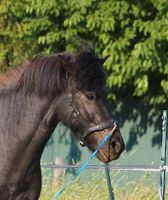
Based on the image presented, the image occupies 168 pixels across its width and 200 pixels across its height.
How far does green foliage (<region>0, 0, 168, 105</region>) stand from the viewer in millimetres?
11250

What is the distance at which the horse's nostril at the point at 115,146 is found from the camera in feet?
17.4

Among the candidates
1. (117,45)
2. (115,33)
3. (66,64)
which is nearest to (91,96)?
(66,64)

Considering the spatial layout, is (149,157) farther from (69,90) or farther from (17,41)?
(69,90)

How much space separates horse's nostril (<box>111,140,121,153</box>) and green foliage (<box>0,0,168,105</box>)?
5.71m

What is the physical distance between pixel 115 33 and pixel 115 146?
6.79 meters

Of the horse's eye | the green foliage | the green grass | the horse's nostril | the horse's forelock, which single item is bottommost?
the green grass

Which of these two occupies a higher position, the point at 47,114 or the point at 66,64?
the point at 66,64

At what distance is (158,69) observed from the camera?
11570 millimetres

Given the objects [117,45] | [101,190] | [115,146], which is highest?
[115,146]

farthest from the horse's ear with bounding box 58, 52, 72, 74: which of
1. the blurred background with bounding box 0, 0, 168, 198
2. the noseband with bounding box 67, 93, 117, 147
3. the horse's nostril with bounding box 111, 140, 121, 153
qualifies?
the blurred background with bounding box 0, 0, 168, 198

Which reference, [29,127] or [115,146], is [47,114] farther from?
[115,146]

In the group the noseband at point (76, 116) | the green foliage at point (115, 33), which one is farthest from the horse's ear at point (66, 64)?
the green foliage at point (115, 33)

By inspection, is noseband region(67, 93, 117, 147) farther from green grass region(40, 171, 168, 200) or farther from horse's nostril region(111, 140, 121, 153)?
green grass region(40, 171, 168, 200)

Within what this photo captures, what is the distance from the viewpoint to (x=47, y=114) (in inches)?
214
